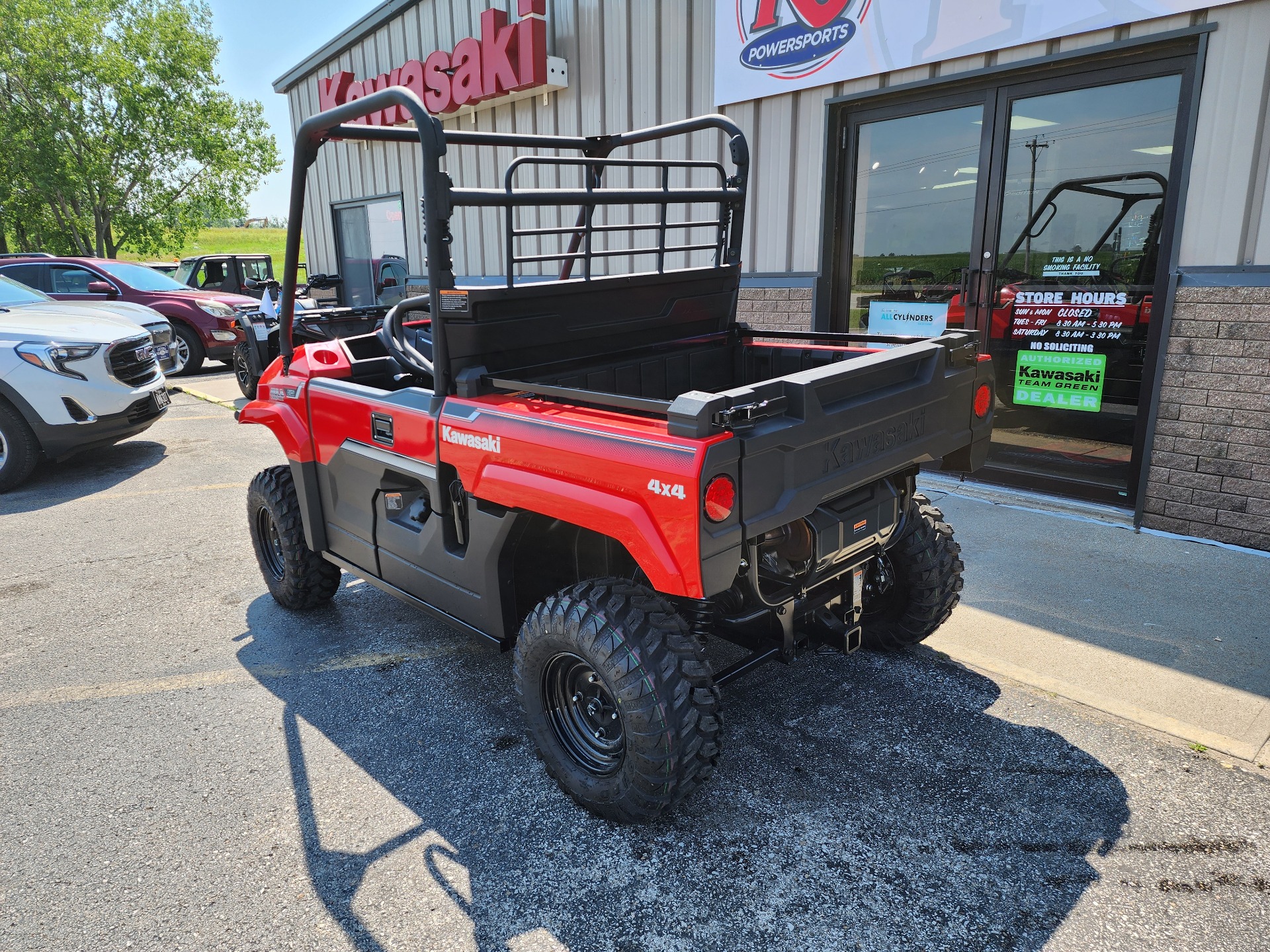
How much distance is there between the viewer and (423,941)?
217 cm

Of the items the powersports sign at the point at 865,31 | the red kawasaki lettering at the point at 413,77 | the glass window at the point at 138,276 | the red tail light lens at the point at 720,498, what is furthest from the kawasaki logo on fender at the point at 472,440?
the glass window at the point at 138,276

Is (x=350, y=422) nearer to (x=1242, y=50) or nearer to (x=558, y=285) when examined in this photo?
(x=558, y=285)

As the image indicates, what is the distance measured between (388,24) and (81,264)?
5.58 m

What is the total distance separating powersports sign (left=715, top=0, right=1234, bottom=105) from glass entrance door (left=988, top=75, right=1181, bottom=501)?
412mm

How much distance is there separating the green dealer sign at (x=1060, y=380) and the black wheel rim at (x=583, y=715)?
4.27 meters

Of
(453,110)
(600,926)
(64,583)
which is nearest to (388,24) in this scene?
(453,110)

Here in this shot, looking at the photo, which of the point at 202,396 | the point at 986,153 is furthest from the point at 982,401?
the point at 202,396

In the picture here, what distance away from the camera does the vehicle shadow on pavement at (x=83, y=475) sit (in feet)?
21.4

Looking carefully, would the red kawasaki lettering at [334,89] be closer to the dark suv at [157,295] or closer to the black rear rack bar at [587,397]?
the dark suv at [157,295]

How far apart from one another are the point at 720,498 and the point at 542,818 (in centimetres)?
128

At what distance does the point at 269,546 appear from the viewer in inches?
173

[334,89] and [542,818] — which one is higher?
[334,89]

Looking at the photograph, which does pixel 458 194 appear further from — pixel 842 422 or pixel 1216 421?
pixel 1216 421

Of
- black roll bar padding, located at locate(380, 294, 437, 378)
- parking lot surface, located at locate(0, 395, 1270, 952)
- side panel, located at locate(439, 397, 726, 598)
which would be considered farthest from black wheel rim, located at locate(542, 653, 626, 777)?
black roll bar padding, located at locate(380, 294, 437, 378)
